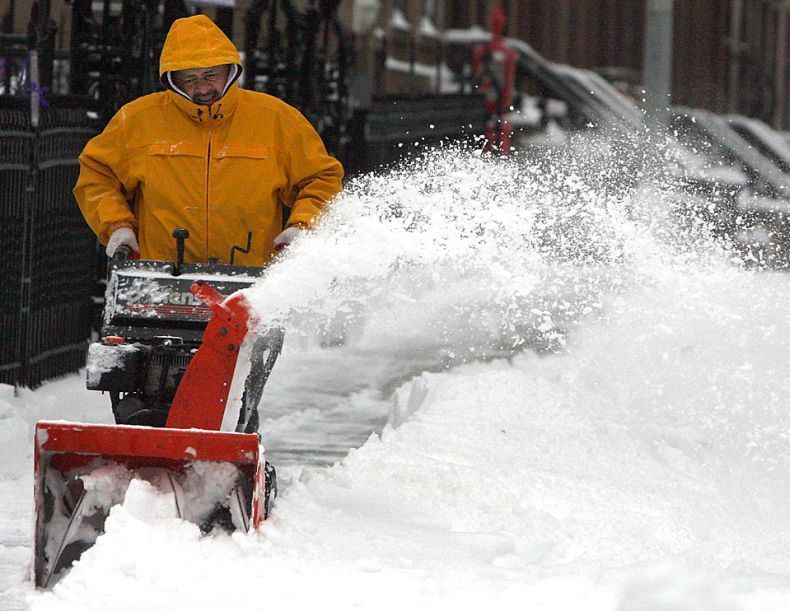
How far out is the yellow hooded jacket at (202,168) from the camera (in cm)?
622

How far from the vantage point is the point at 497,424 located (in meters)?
8.42

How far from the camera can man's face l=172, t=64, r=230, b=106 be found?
6.15 m

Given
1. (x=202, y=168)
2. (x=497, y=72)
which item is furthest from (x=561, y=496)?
(x=497, y=72)

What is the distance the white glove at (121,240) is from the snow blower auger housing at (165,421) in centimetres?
17

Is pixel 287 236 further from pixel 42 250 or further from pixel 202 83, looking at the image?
pixel 42 250

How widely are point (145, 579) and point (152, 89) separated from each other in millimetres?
6482

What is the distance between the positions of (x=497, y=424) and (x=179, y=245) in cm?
298

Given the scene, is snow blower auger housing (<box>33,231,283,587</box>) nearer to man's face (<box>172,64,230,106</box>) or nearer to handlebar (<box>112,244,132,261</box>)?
handlebar (<box>112,244,132,261</box>)

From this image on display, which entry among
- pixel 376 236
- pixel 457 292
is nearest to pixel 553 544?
pixel 376 236

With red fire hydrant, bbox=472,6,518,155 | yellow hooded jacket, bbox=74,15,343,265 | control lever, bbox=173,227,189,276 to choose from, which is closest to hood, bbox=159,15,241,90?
yellow hooded jacket, bbox=74,15,343,265

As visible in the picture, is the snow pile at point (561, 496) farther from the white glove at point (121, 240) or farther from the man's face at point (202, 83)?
the man's face at point (202, 83)

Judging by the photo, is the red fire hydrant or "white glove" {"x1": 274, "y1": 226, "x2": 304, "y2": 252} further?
the red fire hydrant

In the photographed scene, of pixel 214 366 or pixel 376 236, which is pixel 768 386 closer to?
pixel 376 236

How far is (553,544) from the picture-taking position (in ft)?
20.2
